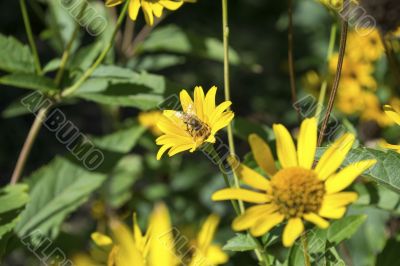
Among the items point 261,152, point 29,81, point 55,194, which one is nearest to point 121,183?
point 55,194

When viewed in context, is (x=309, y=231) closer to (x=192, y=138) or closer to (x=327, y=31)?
(x=192, y=138)

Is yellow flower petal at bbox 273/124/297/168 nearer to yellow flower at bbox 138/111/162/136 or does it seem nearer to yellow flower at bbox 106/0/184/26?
yellow flower at bbox 106/0/184/26

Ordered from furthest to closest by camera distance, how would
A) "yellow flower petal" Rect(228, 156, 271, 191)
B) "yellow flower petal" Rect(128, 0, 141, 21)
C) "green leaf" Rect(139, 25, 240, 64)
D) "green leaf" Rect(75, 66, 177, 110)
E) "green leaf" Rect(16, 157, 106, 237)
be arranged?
1. "green leaf" Rect(139, 25, 240, 64)
2. "green leaf" Rect(16, 157, 106, 237)
3. "green leaf" Rect(75, 66, 177, 110)
4. "yellow flower petal" Rect(128, 0, 141, 21)
5. "yellow flower petal" Rect(228, 156, 271, 191)

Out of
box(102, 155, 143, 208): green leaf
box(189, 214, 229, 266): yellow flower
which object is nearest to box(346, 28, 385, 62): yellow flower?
box(102, 155, 143, 208): green leaf

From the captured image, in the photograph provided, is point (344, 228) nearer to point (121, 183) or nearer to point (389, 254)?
point (389, 254)

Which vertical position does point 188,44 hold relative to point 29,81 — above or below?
below

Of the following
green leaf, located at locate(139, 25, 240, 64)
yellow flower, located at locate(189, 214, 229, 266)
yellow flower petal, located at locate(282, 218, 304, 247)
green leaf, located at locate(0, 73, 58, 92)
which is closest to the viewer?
yellow flower petal, located at locate(282, 218, 304, 247)

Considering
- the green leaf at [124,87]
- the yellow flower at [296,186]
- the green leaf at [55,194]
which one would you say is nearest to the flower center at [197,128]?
the yellow flower at [296,186]

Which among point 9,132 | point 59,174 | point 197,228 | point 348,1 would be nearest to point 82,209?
point 9,132
